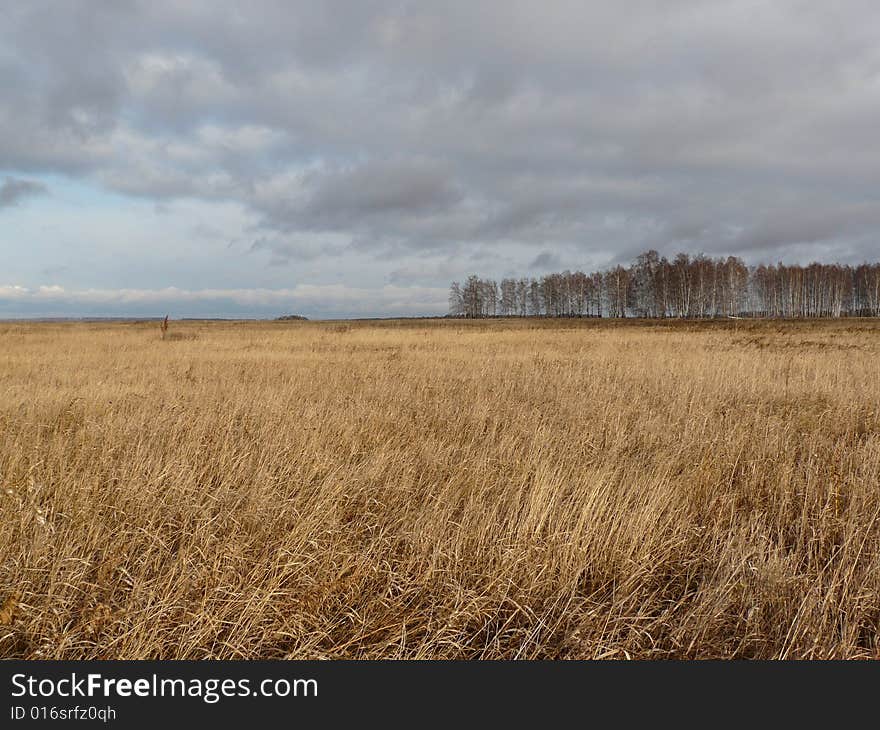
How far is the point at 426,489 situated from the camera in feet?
14.4

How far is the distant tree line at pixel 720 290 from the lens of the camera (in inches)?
3285

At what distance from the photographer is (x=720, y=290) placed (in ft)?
278

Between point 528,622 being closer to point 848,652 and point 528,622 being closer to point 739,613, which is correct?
point 739,613

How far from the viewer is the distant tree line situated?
83.4m

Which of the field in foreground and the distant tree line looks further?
the distant tree line

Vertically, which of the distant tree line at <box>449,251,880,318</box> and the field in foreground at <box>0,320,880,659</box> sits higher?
the distant tree line at <box>449,251,880,318</box>

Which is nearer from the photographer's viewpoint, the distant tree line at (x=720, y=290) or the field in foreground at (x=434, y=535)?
the field in foreground at (x=434, y=535)

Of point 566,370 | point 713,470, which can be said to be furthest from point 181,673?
point 566,370

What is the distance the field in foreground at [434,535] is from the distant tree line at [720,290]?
281 ft

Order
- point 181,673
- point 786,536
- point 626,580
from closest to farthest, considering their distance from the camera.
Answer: point 181,673, point 626,580, point 786,536

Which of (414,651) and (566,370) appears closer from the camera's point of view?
(414,651)

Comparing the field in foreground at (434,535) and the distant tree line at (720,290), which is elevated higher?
the distant tree line at (720,290)

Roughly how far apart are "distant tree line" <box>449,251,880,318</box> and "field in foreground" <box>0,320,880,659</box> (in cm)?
8555

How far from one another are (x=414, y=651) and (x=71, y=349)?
916 inches
